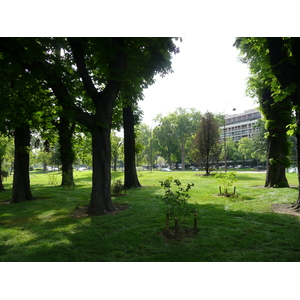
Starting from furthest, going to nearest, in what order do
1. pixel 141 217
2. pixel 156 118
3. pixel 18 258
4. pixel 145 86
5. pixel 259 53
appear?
pixel 156 118, pixel 145 86, pixel 259 53, pixel 141 217, pixel 18 258

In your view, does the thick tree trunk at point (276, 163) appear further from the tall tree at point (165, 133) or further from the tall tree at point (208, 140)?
the tall tree at point (165, 133)

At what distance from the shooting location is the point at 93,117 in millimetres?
9469

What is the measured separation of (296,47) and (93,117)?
8614mm

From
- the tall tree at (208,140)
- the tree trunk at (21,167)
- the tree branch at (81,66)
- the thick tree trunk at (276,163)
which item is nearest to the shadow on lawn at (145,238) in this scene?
the tree trunk at (21,167)

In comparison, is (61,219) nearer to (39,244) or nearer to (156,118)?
(39,244)

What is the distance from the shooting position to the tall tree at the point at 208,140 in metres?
35.8

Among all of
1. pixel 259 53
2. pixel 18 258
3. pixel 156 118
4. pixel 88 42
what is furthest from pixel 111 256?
pixel 156 118

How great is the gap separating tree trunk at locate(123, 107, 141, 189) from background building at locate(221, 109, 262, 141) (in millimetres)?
91670

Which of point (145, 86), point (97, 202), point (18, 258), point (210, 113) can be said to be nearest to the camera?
point (18, 258)

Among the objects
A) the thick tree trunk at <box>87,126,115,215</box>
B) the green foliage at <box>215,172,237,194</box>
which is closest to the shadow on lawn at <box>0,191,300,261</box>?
the thick tree trunk at <box>87,126,115,215</box>

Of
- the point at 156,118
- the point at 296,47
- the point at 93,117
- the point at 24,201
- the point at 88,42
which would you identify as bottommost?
the point at 24,201

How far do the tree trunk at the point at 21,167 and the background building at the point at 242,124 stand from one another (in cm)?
9855

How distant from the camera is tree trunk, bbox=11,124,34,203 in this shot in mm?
13320

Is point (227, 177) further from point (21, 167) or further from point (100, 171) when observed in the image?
point (21, 167)
